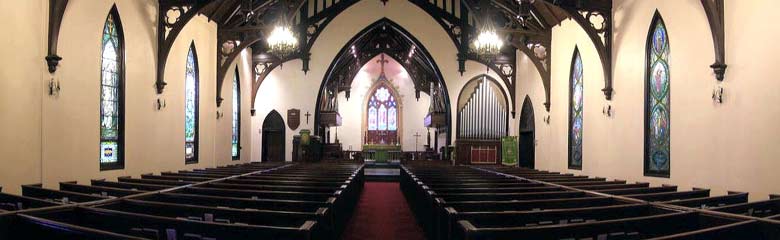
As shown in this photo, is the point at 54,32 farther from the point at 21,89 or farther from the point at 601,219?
the point at 601,219

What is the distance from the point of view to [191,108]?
523 inches

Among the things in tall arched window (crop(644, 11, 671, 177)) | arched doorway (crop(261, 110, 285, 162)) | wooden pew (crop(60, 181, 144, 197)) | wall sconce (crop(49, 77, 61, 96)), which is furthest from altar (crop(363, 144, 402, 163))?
wooden pew (crop(60, 181, 144, 197))

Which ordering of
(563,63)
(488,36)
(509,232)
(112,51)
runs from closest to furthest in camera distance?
(509,232)
(112,51)
(488,36)
(563,63)

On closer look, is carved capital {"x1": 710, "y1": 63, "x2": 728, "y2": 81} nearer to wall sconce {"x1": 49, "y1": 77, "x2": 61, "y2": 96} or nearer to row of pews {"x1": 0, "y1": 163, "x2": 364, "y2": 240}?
row of pews {"x1": 0, "y1": 163, "x2": 364, "y2": 240}

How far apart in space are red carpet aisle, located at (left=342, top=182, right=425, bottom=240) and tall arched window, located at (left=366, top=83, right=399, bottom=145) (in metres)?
17.6

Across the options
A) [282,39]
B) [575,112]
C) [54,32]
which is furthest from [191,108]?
[575,112]

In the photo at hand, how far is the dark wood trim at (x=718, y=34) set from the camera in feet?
24.3

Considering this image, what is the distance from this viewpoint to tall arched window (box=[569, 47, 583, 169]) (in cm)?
1261

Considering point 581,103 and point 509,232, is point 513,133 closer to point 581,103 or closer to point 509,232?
point 581,103

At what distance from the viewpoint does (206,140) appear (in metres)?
14.0

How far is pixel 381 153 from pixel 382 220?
15.5 metres

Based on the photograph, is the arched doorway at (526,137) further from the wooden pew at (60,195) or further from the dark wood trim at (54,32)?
the wooden pew at (60,195)

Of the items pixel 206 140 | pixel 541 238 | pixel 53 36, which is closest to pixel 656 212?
pixel 541 238

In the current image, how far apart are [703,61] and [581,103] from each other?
460 cm
